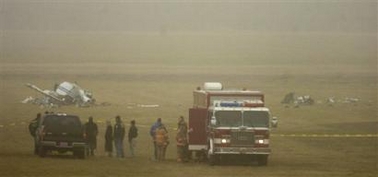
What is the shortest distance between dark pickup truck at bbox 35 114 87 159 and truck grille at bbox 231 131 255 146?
445 centimetres

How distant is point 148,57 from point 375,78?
44612 millimetres

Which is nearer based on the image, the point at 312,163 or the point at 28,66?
the point at 312,163

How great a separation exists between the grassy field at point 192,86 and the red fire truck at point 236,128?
1.65 feet

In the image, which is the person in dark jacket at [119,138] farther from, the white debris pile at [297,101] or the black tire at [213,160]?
the white debris pile at [297,101]

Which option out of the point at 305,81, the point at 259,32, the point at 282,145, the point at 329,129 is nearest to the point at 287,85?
the point at 305,81

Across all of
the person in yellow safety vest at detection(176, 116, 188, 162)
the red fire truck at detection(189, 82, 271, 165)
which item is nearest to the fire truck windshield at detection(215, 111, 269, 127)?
the red fire truck at detection(189, 82, 271, 165)

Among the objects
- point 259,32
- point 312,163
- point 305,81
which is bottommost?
point 312,163

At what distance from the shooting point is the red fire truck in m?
36.8

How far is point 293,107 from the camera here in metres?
69.2

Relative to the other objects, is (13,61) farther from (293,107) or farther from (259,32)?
(259,32)

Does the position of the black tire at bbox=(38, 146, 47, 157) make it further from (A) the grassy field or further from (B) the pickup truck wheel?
(B) the pickup truck wheel

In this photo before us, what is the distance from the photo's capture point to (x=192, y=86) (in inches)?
3644

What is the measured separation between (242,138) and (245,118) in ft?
2.25

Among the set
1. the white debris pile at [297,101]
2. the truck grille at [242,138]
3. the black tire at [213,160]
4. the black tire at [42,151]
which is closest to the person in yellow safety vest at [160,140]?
the black tire at [213,160]
